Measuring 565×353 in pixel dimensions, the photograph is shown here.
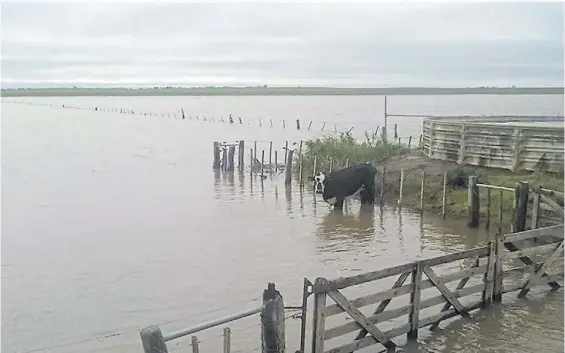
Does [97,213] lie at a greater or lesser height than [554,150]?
lesser

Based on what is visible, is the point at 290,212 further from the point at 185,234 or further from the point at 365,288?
the point at 365,288

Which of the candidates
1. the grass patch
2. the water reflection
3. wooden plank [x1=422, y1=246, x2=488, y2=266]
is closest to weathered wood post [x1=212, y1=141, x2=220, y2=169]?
the grass patch

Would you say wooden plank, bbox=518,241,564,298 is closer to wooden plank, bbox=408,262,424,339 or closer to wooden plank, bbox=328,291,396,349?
wooden plank, bbox=408,262,424,339

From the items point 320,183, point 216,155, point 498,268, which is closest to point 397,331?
point 498,268

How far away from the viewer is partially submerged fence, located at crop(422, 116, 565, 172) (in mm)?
20938

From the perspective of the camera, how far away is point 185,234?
19641 mm

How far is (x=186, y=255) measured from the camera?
17.1 metres

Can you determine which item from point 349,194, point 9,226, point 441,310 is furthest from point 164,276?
point 349,194

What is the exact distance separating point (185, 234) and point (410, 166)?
32.4 feet

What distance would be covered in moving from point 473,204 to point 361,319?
9994 mm

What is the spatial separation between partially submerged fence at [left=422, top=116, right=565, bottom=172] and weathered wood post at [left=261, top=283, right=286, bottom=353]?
1448cm

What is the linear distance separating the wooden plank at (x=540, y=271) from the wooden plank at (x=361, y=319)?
11.7ft

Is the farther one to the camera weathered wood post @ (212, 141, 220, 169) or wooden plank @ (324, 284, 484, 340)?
weathered wood post @ (212, 141, 220, 169)

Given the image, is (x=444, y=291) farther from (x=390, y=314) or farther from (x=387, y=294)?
(x=387, y=294)
